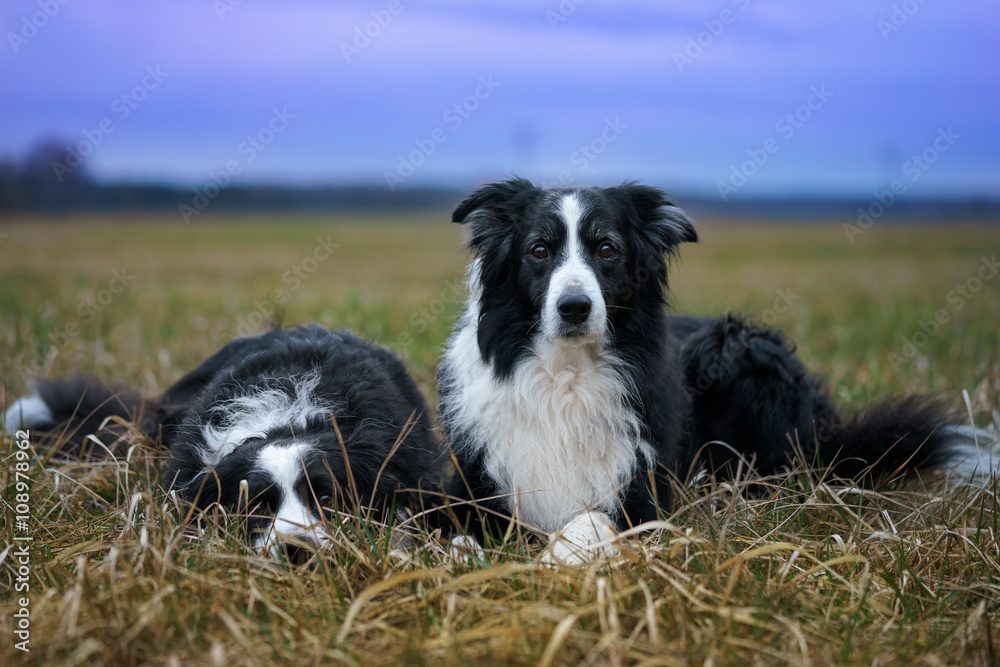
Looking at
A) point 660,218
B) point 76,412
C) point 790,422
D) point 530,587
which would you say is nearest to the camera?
point 530,587

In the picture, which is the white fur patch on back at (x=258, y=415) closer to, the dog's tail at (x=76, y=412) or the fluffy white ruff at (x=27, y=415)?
the dog's tail at (x=76, y=412)

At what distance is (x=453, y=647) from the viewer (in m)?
2.41

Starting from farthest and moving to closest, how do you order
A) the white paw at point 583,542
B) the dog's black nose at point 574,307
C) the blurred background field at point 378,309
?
the blurred background field at point 378,309
the dog's black nose at point 574,307
the white paw at point 583,542

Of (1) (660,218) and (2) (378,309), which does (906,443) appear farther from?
(2) (378,309)

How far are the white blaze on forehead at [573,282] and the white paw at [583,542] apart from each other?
83 cm

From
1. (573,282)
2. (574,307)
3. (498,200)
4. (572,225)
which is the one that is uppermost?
(498,200)

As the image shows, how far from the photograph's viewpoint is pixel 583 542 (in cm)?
338

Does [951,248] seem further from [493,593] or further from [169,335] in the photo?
[493,593]

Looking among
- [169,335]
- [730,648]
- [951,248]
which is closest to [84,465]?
[730,648]

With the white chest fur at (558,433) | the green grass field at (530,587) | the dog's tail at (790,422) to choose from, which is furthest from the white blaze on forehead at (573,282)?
the dog's tail at (790,422)

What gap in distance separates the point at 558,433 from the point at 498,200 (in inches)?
47.4

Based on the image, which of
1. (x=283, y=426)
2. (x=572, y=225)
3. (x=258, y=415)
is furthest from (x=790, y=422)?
(x=258, y=415)

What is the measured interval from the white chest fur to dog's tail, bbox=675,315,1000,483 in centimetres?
83

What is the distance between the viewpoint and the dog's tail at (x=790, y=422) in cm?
440
